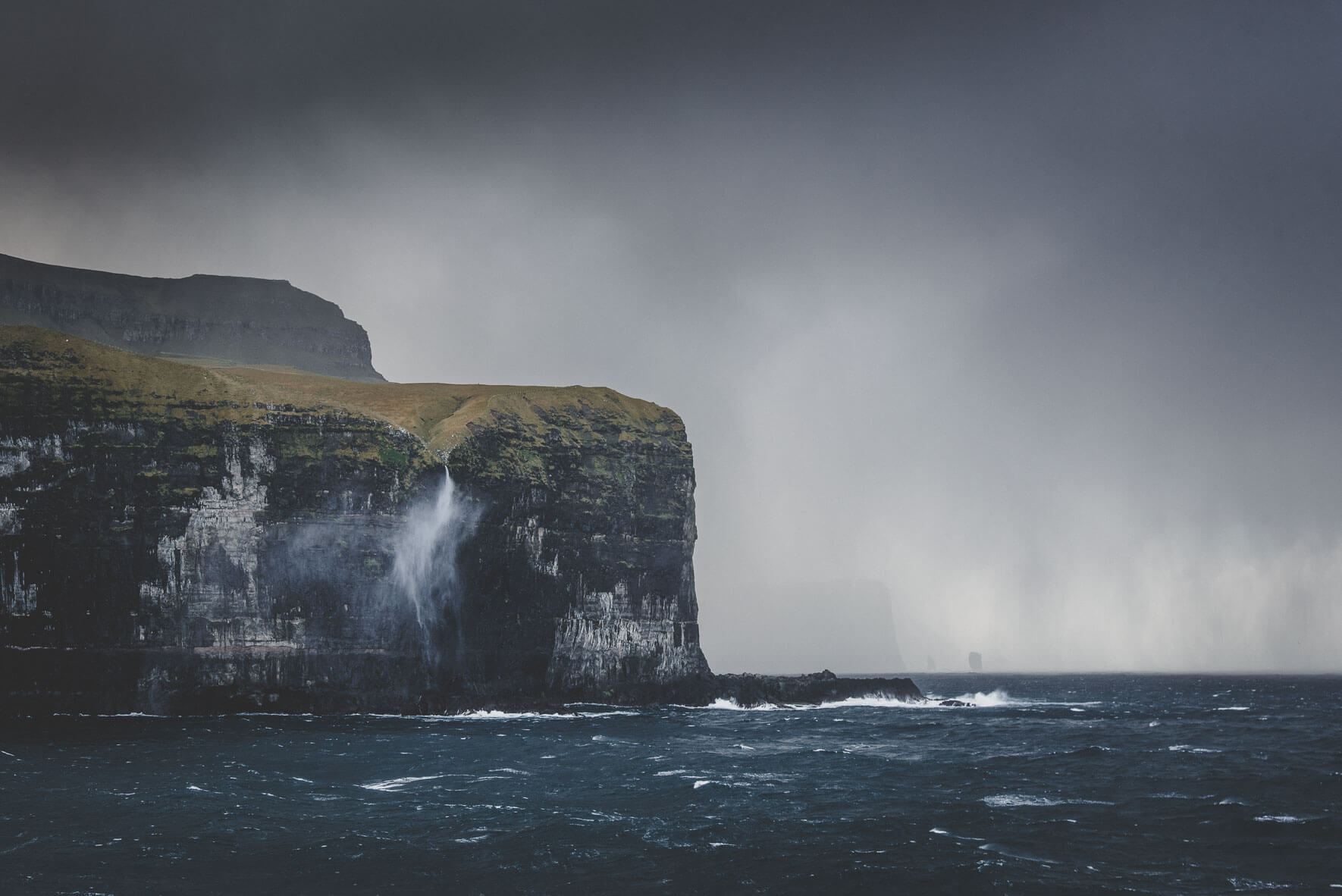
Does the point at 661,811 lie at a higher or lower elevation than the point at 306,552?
lower

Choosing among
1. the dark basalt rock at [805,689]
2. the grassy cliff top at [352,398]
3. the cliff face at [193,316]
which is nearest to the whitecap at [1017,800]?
the dark basalt rock at [805,689]

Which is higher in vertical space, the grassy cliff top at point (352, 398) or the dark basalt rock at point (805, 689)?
the grassy cliff top at point (352, 398)

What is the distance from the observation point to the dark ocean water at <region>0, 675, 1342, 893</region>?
2420 centimetres

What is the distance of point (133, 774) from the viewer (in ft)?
134

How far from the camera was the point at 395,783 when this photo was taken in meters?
39.7

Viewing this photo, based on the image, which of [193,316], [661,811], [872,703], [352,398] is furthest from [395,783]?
[193,316]

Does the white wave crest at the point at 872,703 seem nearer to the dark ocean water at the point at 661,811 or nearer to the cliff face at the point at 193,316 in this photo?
the dark ocean water at the point at 661,811

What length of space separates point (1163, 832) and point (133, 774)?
41557 millimetres

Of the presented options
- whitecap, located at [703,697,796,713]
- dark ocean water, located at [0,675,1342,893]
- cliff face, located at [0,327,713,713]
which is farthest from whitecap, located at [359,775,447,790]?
whitecap, located at [703,697,796,713]

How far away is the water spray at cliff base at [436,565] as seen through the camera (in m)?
80.2

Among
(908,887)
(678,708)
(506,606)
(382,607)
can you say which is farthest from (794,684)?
(908,887)

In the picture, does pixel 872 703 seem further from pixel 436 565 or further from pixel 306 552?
pixel 306 552

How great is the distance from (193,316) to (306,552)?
382ft

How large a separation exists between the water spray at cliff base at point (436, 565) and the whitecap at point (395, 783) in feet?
132
